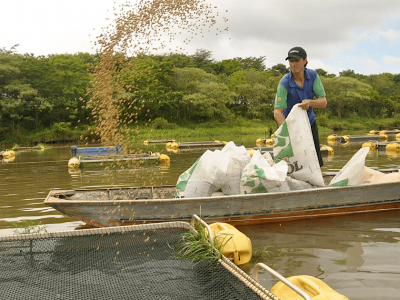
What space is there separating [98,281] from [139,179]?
621 centimetres

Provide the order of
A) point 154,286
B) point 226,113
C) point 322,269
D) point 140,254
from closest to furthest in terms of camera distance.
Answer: point 154,286 < point 140,254 < point 322,269 < point 226,113

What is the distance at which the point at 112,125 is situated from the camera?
4.14 metres

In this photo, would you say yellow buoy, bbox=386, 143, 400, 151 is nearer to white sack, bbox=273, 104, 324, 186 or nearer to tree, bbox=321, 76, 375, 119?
white sack, bbox=273, 104, 324, 186

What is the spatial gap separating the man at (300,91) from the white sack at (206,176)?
102 cm

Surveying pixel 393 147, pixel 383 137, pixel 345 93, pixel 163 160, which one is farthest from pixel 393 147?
pixel 345 93

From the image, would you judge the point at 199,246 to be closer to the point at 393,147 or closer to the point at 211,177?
the point at 211,177

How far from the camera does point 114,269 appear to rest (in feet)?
8.44

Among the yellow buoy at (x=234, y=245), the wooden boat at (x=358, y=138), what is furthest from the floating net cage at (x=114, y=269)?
the wooden boat at (x=358, y=138)

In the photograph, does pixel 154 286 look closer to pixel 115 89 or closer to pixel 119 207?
pixel 119 207

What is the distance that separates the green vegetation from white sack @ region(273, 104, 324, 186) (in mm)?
16027

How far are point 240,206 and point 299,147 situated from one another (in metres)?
1.05

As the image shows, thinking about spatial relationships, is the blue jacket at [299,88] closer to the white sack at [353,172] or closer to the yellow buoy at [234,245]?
the white sack at [353,172]

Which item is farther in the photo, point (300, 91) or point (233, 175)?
point (300, 91)

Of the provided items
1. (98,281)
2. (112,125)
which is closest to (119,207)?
(112,125)
